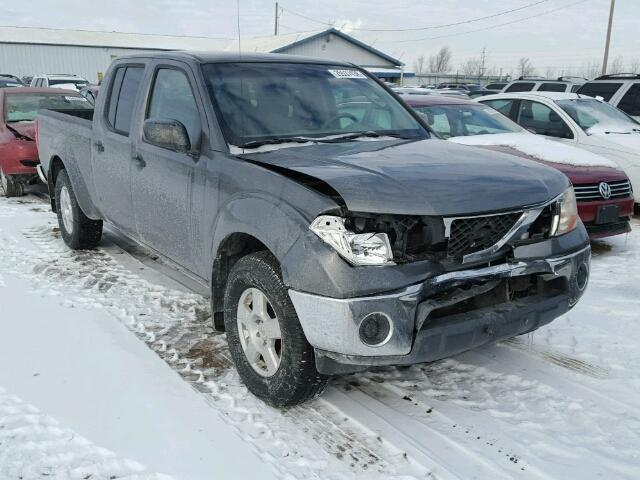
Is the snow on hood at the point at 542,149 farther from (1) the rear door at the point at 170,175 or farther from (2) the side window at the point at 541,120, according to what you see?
(1) the rear door at the point at 170,175

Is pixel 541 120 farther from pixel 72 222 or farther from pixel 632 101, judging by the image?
pixel 72 222

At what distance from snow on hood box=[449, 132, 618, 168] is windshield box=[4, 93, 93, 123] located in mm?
6312

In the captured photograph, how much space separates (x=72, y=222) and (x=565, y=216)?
A: 471 centimetres

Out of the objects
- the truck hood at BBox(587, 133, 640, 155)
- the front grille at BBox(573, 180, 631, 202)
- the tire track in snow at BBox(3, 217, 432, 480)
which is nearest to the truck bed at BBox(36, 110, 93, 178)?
the tire track in snow at BBox(3, 217, 432, 480)

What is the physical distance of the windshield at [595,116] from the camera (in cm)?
844

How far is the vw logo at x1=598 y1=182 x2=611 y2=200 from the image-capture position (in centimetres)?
634

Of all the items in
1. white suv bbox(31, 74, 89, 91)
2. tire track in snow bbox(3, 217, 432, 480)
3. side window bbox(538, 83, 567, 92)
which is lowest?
tire track in snow bbox(3, 217, 432, 480)

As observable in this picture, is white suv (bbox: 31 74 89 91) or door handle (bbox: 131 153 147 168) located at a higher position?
white suv (bbox: 31 74 89 91)

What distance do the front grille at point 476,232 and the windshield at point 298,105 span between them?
49.4 inches

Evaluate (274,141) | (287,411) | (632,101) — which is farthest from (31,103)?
(632,101)

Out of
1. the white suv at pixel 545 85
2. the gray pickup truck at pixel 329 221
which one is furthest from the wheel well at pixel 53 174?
the white suv at pixel 545 85

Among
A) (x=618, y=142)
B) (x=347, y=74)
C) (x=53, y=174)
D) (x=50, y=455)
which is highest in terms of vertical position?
(x=347, y=74)

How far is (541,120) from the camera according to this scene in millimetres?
8680

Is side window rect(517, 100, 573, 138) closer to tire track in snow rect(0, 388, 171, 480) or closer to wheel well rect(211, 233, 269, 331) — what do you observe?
wheel well rect(211, 233, 269, 331)
